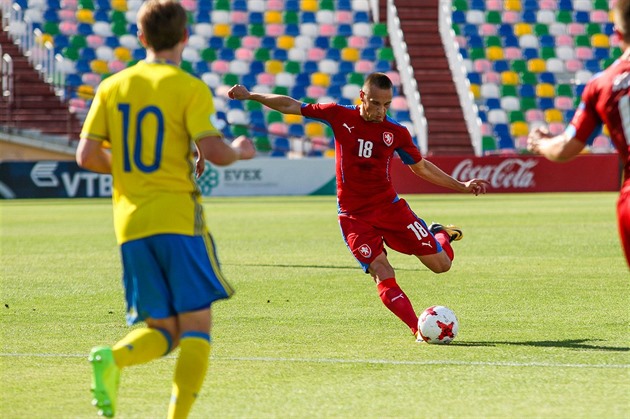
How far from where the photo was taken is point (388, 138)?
8586 mm

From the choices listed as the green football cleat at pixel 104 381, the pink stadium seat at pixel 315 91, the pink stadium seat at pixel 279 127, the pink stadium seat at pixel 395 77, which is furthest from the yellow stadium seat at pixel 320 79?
the green football cleat at pixel 104 381

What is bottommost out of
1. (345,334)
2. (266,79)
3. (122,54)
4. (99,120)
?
(266,79)

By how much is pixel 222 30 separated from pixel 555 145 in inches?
1358

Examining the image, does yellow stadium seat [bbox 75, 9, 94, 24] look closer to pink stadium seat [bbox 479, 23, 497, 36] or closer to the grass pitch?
pink stadium seat [bbox 479, 23, 497, 36]

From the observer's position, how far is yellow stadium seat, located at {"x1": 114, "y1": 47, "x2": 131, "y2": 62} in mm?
37281

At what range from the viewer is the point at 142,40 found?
508 centimetres

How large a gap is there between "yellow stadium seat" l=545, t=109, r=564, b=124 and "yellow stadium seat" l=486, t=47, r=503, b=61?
2.65 meters

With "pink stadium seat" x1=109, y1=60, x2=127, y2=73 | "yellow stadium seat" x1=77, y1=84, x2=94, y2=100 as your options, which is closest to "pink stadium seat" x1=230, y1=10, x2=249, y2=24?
"pink stadium seat" x1=109, y1=60, x2=127, y2=73

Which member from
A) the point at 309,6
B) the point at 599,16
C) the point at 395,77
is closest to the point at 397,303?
the point at 395,77

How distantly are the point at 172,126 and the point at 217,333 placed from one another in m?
3.63

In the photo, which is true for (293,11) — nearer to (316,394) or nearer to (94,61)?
(94,61)

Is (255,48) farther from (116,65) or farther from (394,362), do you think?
(394,362)

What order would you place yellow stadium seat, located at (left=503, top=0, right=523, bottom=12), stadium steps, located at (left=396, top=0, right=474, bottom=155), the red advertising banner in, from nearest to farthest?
the red advertising banner, stadium steps, located at (left=396, top=0, right=474, bottom=155), yellow stadium seat, located at (left=503, top=0, right=523, bottom=12)

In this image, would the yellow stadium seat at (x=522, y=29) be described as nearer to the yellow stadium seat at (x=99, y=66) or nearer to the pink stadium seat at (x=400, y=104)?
the pink stadium seat at (x=400, y=104)
